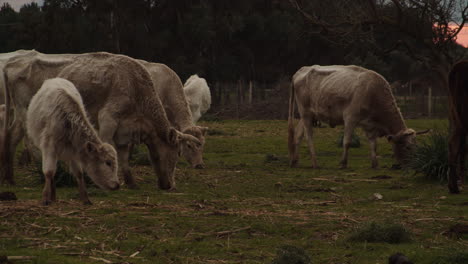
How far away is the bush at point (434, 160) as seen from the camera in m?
13.2

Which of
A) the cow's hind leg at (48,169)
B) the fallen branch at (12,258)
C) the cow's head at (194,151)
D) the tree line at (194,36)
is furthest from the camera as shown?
the tree line at (194,36)

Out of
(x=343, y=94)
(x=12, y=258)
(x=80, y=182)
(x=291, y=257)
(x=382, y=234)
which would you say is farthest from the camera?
(x=343, y=94)

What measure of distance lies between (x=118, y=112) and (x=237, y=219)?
4293mm

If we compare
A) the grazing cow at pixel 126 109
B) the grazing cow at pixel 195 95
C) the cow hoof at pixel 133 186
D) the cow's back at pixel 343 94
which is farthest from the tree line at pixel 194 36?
the cow hoof at pixel 133 186

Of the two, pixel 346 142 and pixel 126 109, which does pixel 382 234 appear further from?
pixel 346 142

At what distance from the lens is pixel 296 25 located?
166ft

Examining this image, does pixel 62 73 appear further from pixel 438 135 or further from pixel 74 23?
pixel 74 23

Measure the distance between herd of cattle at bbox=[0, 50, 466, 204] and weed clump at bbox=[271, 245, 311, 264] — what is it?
4.32 m

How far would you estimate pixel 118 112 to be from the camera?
40.5 ft

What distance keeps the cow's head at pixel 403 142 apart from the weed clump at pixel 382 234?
8.61 meters

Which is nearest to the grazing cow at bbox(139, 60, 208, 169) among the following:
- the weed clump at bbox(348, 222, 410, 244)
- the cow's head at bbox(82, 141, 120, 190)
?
the cow's head at bbox(82, 141, 120, 190)

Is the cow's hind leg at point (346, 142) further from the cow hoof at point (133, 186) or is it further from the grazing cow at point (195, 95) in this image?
the grazing cow at point (195, 95)

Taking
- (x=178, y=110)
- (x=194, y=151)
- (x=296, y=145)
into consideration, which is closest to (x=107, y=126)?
(x=178, y=110)

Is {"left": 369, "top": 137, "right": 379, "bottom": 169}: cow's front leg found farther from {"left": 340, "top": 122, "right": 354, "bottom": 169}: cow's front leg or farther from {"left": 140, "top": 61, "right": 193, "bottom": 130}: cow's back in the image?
{"left": 140, "top": 61, "right": 193, "bottom": 130}: cow's back
